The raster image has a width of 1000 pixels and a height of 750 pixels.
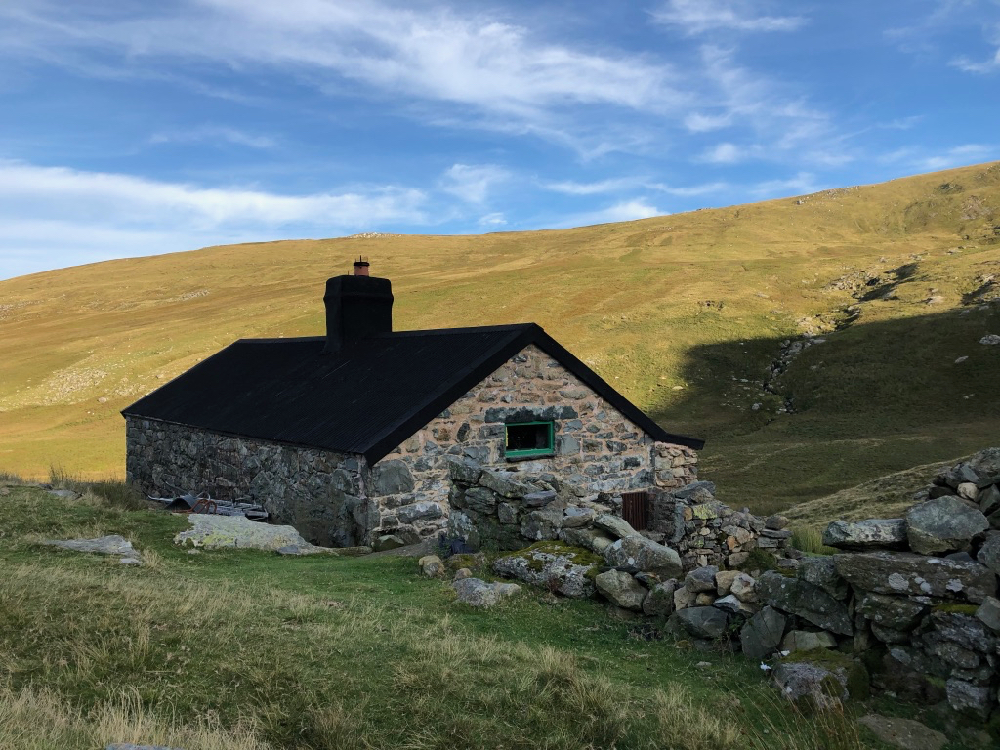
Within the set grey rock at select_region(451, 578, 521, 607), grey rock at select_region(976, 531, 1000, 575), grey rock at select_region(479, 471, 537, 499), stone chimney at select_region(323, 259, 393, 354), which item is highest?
stone chimney at select_region(323, 259, 393, 354)

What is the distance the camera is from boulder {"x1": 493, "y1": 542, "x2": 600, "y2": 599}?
361 inches

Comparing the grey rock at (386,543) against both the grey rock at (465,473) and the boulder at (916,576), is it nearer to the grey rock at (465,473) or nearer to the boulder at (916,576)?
the grey rock at (465,473)

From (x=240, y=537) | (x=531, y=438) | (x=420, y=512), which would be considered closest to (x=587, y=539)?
(x=420, y=512)

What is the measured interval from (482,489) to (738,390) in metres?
39.1

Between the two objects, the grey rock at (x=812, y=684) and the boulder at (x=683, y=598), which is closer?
the grey rock at (x=812, y=684)

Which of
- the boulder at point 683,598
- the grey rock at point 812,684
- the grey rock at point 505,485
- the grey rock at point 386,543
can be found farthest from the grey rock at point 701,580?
the grey rock at point 386,543

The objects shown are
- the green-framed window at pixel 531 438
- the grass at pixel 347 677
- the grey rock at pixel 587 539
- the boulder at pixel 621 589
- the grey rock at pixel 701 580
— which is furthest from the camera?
the green-framed window at pixel 531 438

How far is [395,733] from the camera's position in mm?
5223

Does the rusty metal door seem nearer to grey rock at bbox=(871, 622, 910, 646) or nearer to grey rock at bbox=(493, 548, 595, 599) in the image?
grey rock at bbox=(493, 548, 595, 599)

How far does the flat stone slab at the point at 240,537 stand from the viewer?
44.1 feet

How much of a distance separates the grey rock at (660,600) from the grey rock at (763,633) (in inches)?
46.3

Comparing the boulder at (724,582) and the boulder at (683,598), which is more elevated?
the boulder at (724,582)

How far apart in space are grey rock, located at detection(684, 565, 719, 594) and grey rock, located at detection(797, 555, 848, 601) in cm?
141

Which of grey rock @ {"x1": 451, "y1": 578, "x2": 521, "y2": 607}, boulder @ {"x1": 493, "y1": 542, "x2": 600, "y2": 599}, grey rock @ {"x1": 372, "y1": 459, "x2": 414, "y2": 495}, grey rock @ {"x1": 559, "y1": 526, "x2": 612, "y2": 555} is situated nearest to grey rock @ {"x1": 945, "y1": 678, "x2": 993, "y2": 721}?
boulder @ {"x1": 493, "y1": 542, "x2": 600, "y2": 599}
